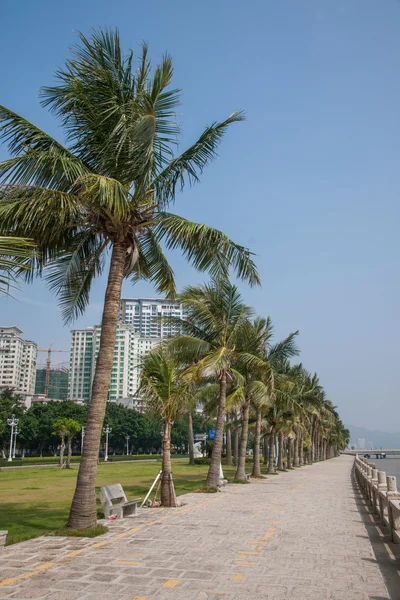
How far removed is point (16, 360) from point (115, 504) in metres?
178

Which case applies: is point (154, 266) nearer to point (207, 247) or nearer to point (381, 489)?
point (207, 247)

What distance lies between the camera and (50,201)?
9758 millimetres

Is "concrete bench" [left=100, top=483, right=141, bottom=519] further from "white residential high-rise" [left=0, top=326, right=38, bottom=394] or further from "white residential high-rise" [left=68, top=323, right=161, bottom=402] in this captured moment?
"white residential high-rise" [left=68, top=323, right=161, bottom=402]

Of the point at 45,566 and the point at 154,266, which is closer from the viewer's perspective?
the point at 45,566

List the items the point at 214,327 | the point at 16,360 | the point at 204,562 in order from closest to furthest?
1. the point at 204,562
2. the point at 214,327
3. the point at 16,360

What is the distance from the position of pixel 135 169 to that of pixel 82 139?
1509 millimetres

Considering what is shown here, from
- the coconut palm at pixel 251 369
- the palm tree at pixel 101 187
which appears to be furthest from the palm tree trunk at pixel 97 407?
the coconut palm at pixel 251 369

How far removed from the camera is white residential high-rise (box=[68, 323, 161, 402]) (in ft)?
595

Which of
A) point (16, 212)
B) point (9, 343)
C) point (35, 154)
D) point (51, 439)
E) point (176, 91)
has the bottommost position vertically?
point (51, 439)

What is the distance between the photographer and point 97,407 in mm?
10586

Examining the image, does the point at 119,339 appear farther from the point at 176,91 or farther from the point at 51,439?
the point at 176,91

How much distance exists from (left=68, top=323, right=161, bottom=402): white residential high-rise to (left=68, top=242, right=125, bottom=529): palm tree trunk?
168 metres

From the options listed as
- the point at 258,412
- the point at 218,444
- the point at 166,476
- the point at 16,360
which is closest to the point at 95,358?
the point at 16,360

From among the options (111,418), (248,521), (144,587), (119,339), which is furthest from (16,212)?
(119,339)
